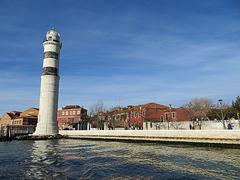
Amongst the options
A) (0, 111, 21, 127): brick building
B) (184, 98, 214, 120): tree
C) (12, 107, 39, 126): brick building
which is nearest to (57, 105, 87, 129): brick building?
(12, 107, 39, 126): brick building

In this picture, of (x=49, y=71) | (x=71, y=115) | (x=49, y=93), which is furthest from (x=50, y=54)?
(x=71, y=115)

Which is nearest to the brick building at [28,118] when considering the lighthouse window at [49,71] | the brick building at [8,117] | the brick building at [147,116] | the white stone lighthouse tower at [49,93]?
the brick building at [8,117]

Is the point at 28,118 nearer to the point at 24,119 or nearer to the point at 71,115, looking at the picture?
the point at 24,119

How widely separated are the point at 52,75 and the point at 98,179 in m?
54.6

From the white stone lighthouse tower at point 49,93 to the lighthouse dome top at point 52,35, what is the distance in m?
1.09

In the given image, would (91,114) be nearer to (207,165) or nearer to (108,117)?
(108,117)

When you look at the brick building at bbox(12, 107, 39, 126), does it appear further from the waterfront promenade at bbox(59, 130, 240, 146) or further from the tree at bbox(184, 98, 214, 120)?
the tree at bbox(184, 98, 214, 120)

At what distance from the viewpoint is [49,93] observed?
65500mm

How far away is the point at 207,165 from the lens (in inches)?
736

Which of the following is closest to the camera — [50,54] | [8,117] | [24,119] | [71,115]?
[50,54]

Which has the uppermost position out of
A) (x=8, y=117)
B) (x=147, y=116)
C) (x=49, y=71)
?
(x=49, y=71)

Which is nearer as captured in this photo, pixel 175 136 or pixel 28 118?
pixel 175 136

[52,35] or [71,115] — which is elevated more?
[52,35]

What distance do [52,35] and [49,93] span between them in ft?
49.9
